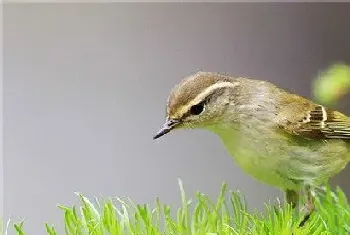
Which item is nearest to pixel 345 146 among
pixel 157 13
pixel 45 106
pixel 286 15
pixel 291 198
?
pixel 291 198

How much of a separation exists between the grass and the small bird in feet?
0.15

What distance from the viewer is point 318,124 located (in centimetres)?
102

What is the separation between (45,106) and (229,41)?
0.33m

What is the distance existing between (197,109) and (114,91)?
0.22 metres

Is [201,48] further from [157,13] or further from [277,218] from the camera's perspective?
[277,218]

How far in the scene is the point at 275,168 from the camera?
98 cm

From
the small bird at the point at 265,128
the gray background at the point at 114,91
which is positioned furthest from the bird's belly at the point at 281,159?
the gray background at the point at 114,91

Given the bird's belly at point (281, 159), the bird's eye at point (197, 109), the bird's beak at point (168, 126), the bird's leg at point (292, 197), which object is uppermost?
the bird's eye at point (197, 109)

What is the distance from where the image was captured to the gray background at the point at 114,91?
108 cm

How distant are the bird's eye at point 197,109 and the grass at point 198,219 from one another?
5.3 inches

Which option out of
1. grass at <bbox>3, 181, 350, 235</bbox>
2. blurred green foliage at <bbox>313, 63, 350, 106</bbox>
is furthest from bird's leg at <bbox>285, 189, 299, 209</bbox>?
blurred green foliage at <bbox>313, 63, 350, 106</bbox>

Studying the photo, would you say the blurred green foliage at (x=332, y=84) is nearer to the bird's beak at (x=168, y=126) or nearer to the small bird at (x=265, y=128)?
the small bird at (x=265, y=128)

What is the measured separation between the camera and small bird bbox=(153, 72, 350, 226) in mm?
953

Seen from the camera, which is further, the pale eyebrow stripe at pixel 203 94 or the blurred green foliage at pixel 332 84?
the blurred green foliage at pixel 332 84
